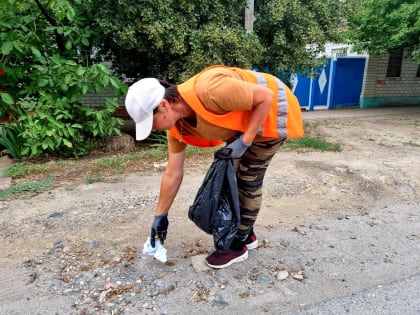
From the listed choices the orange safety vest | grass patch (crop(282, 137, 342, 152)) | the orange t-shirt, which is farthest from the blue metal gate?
the orange t-shirt

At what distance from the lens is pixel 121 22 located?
17.5 feet

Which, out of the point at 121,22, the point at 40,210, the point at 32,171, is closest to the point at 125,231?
the point at 40,210

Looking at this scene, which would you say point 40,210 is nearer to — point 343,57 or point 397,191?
point 397,191

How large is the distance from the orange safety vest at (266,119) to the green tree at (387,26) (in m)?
7.49

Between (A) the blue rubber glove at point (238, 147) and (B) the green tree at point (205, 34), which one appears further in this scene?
(B) the green tree at point (205, 34)

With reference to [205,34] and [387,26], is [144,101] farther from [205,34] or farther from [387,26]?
[387,26]

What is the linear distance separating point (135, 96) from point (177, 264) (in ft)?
4.46

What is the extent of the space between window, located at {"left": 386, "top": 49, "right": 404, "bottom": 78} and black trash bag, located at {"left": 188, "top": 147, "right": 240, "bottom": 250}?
42.7 ft

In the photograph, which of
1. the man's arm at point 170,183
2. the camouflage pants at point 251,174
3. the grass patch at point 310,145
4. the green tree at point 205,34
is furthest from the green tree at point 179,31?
the camouflage pants at point 251,174

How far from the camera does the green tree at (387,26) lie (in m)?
8.59

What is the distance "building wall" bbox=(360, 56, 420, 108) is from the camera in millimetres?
12703

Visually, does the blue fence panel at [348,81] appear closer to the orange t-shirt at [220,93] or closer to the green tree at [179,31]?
the green tree at [179,31]

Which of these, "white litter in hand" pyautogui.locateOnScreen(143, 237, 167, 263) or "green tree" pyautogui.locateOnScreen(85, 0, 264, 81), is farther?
"green tree" pyautogui.locateOnScreen(85, 0, 264, 81)

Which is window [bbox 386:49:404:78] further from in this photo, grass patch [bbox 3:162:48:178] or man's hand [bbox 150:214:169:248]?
man's hand [bbox 150:214:169:248]
